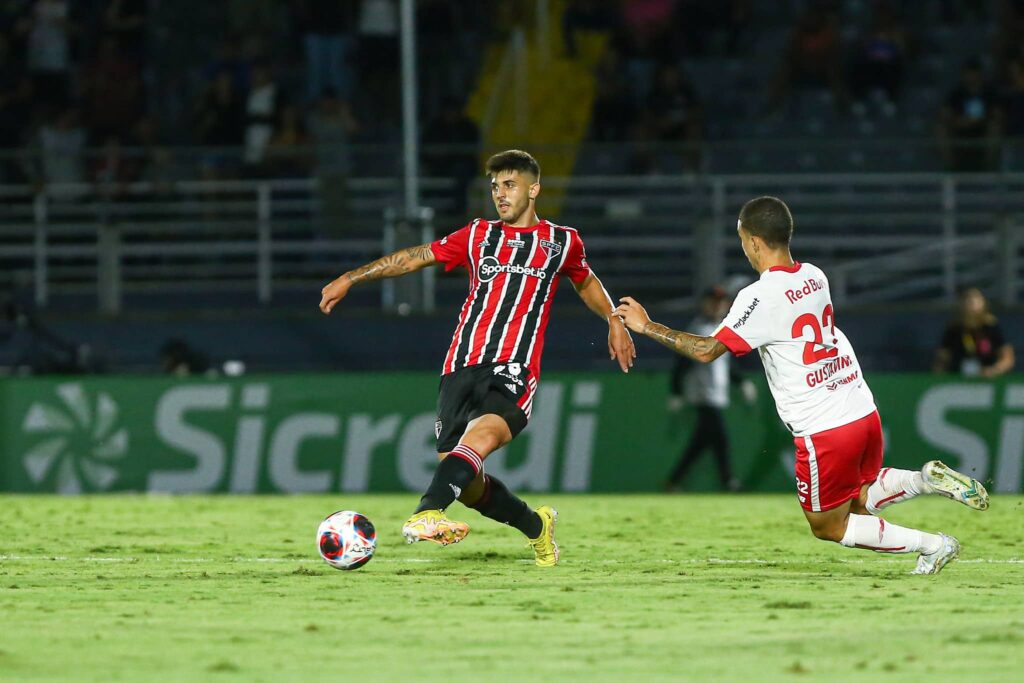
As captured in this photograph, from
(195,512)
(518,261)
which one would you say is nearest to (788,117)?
(195,512)

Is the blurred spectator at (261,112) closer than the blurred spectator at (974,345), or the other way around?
the blurred spectator at (974,345)

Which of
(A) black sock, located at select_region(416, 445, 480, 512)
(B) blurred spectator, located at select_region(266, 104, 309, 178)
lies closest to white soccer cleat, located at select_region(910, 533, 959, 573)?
(A) black sock, located at select_region(416, 445, 480, 512)

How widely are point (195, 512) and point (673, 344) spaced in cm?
673

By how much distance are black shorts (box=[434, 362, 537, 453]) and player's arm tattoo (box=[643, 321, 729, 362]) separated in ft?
2.98

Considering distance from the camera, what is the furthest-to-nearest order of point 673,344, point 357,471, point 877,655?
point 357,471, point 673,344, point 877,655

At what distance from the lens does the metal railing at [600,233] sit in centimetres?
1958

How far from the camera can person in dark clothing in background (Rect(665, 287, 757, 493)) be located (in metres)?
17.0

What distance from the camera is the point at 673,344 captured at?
8.84 m

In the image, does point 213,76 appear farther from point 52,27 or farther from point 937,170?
point 937,170

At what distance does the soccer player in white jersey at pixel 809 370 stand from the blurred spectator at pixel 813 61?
13.9m

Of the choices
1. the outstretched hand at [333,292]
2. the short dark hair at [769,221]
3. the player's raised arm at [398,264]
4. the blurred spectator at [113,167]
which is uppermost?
the blurred spectator at [113,167]

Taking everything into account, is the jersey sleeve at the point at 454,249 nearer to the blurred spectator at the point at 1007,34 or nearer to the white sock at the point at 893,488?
the white sock at the point at 893,488

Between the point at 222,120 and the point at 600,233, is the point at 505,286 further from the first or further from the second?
the point at 222,120

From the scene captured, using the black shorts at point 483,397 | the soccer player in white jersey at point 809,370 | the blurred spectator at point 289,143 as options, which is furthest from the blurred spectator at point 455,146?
the soccer player in white jersey at point 809,370
